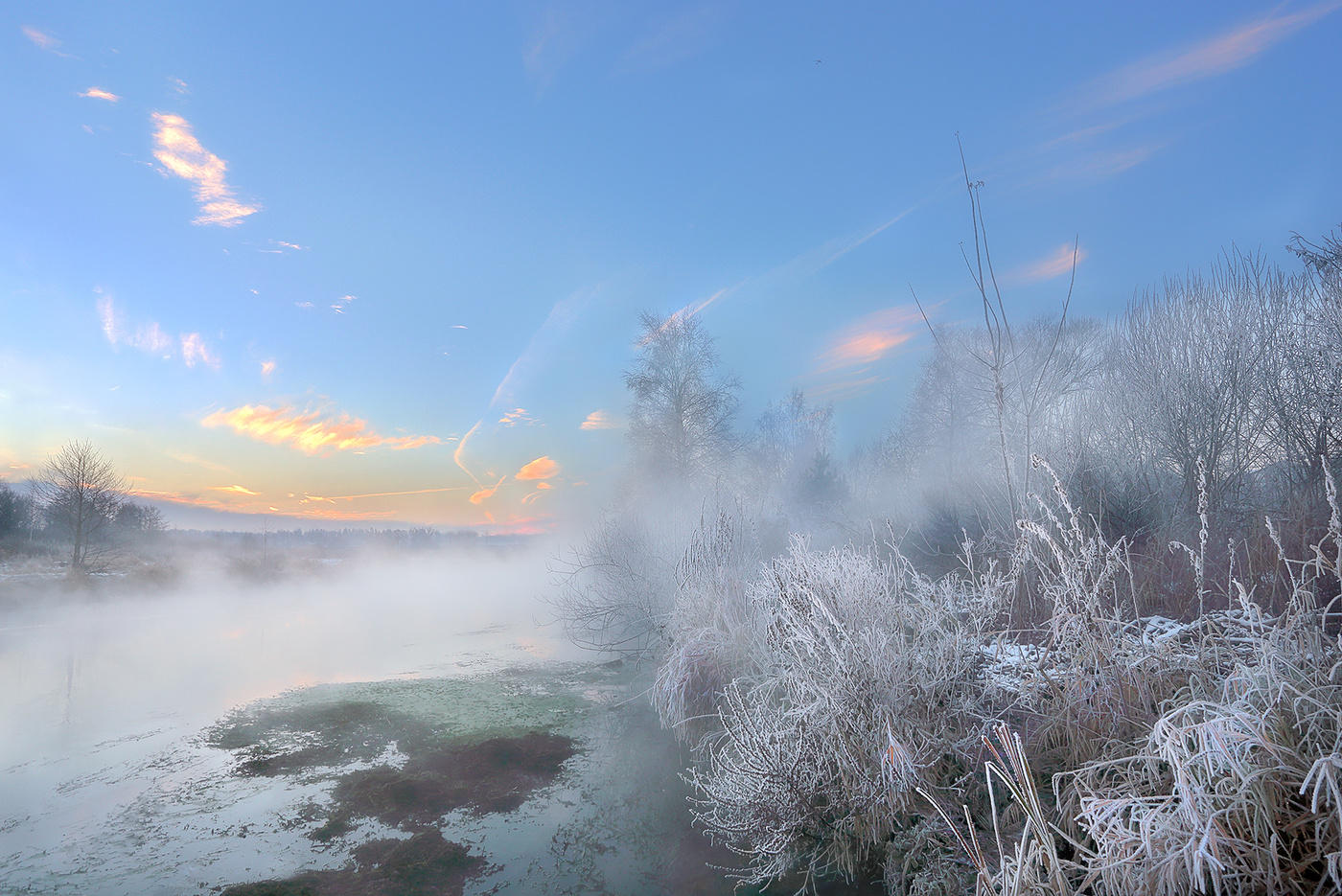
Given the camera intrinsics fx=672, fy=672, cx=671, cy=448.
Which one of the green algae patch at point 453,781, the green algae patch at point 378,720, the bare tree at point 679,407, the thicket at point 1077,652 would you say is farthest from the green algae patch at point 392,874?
the bare tree at point 679,407

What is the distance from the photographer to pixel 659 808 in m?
6.34

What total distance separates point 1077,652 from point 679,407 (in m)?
18.6

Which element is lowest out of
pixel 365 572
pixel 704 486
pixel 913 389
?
pixel 365 572

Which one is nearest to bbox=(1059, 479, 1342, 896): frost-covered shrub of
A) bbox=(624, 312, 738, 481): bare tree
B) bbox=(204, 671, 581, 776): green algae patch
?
bbox=(204, 671, 581, 776): green algae patch

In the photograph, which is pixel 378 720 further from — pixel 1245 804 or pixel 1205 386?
pixel 1205 386

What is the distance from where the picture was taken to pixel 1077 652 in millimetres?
3707

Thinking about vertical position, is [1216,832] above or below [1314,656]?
below

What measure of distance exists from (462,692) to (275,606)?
17051 millimetres

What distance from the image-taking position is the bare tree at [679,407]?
21812mm

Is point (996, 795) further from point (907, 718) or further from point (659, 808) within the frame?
point (659, 808)

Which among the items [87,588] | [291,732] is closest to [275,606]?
[87,588]

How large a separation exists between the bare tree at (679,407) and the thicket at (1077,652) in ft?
25.5

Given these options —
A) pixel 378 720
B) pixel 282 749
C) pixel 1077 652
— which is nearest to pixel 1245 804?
pixel 1077 652

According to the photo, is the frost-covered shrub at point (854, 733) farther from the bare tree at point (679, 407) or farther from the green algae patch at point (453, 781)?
the bare tree at point (679, 407)
